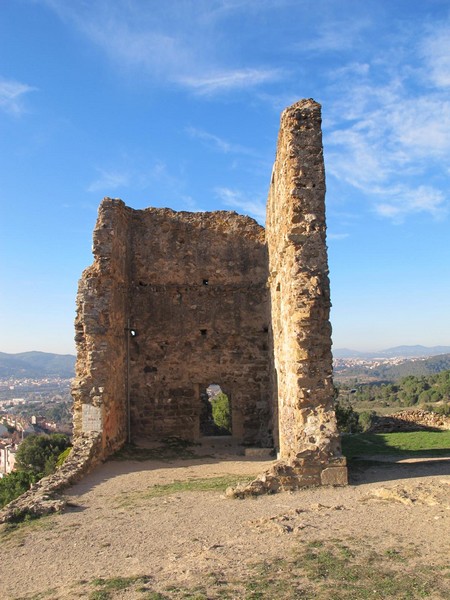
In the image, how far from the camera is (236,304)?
15.2 metres

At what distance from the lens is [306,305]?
951cm

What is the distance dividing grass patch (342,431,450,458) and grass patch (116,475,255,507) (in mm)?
3272

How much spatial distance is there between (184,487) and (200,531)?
273 cm

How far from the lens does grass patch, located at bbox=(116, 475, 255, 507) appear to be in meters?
8.65

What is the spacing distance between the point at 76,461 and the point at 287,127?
7.54 m

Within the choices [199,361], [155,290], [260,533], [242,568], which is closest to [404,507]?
[260,533]

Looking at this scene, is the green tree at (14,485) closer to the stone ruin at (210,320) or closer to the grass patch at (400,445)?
the stone ruin at (210,320)

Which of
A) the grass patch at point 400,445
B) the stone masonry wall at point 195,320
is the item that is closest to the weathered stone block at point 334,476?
the grass patch at point 400,445

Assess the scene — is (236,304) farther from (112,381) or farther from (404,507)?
(404,507)

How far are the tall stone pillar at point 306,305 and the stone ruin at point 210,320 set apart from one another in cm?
2

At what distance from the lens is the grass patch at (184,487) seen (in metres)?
8.65

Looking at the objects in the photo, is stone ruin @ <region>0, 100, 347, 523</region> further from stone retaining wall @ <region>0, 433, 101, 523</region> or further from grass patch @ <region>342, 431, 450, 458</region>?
grass patch @ <region>342, 431, 450, 458</region>

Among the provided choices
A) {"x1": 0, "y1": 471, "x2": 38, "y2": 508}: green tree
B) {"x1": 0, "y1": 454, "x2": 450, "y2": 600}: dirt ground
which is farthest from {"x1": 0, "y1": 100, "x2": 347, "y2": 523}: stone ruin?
{"x1": 0, "y1": 471, "x2": 38, "y2": 508}: green tree

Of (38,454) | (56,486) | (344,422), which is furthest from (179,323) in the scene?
(38,454)
